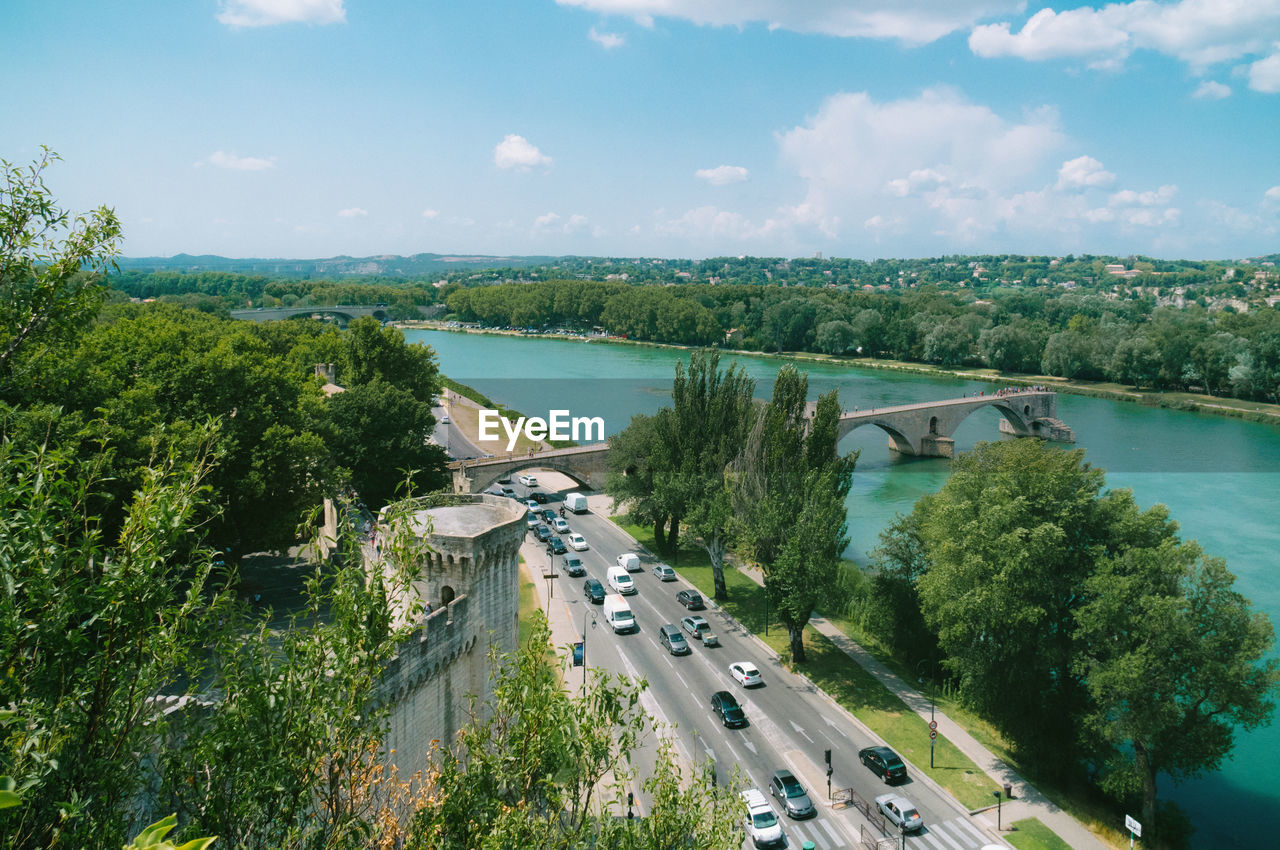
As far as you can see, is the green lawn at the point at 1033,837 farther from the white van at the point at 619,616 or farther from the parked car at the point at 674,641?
the white van at the point at 619,616

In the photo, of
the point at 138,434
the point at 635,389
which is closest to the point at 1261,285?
the point at 635,389

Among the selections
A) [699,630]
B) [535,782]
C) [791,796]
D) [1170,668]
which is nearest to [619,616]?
[699,630]

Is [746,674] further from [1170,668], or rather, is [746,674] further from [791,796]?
[1170,668]

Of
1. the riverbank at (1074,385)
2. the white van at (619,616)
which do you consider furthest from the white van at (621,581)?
the riverbank at (1074,385)

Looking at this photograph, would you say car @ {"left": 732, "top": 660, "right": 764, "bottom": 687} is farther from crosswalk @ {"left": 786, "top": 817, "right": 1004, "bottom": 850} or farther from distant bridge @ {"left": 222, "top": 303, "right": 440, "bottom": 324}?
distant bridge @ {"left": 222, "top": 303, "right": 440, "bottom": 324}

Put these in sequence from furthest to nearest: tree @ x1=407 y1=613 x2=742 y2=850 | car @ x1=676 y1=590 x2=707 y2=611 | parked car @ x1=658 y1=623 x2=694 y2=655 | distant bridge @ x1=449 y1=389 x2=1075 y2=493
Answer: distant bridge @ x1=449 y1=389 x2=1075 y2=493 < car @ x1=676 y1=590 x2=707 y2=611 < parked car @ x1=658 y1=623 x2=694 y2=655 < tree @ x1=407 y1=613 x2=742 y2=850

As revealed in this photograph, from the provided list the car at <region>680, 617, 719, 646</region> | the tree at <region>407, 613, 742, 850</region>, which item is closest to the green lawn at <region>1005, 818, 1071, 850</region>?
the car at <region>680, 617, 719, 646</region>
